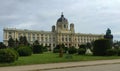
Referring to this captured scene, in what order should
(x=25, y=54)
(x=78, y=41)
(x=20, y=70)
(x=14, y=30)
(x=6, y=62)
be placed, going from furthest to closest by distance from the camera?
(x=78, y=41), (x=14, y=30), (x=25, y=54), (x=6, y=62), (x=20, y=70)

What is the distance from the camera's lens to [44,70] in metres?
18.8

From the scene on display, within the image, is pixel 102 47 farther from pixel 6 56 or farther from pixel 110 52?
pixel 6 56

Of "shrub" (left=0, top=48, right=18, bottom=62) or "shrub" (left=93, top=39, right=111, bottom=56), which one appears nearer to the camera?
"shrub" (left=0, top=48, right=18, bottom=62)

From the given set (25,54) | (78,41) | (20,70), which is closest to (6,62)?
(20,70)

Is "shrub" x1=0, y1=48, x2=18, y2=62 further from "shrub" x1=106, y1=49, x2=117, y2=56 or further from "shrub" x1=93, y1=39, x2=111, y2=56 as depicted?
"shrub" x1=93, y1=39, x2=111, y2=56

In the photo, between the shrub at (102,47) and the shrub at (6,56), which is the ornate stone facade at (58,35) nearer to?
the shrub at (102,47)

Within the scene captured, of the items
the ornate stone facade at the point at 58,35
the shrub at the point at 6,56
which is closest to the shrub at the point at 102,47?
the shrub at the point at 6,56

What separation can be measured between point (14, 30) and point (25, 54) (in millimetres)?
124798

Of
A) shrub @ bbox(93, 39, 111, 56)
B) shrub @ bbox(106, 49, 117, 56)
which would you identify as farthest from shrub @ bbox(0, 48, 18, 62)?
shrub @ bbox(93, 39, 111, 56)

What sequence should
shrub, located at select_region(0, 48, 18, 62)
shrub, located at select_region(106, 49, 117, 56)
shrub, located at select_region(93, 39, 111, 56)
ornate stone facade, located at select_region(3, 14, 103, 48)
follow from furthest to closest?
ornate stone facade, located at select_region(3, 14, 103, 48) → shrub, located at select_region(93, 39, 111, 56) → shrub, located at select_region(106, 49, 117, 56) → shrub, located at select_region(0, 48, 18, 62)

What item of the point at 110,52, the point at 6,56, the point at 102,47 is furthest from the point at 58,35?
the point at 6,56

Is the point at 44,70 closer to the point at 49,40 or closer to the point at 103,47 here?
the point at 103,47

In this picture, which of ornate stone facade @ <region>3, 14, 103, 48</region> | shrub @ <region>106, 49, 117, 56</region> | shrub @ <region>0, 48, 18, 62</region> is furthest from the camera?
ornate stone facade @ <region>3, 14, 103, 48</region>

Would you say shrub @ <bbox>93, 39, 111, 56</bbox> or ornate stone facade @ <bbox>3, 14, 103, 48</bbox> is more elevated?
ornate stone facade @ <bbox>3, 14, 103, 48</bbox>
